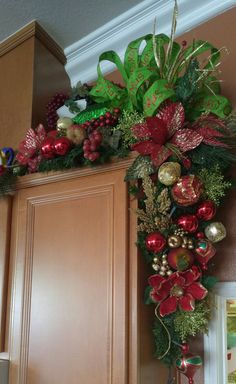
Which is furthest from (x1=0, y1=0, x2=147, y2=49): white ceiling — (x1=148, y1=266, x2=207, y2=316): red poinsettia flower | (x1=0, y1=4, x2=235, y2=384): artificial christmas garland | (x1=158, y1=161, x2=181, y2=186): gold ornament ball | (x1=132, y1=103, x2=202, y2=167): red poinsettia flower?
(x1=148, y1=266, x2=207, y2=316): red poinsettia flower

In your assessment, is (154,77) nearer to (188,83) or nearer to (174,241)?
(188,83)

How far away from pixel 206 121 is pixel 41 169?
53 centimetres

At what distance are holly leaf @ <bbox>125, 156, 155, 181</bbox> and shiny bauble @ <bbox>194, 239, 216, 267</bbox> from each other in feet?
0.77

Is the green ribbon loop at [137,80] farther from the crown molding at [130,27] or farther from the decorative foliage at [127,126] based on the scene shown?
the crown molding at [130,27]

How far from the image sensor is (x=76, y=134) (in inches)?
49.3

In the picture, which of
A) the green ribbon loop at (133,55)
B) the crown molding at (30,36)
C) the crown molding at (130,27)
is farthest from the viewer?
the crown molding at (30,36)

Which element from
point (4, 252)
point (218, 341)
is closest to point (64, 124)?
point (4, 252)

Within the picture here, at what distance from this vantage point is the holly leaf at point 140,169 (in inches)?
43.6

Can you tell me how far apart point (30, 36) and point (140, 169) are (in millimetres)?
951

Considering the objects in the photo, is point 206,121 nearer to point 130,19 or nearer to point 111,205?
point 111,205

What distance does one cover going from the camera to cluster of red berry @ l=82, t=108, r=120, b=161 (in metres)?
1.18

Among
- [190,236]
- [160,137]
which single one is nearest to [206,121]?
[160,137]

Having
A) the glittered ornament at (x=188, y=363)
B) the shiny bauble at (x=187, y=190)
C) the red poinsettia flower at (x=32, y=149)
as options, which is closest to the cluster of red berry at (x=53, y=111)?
the red poinsettia flower at (x=32, y=149)

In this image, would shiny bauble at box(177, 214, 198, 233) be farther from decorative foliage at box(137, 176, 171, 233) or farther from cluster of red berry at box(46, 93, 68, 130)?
cluster of red berry at box(46, 93, 68, 130)
